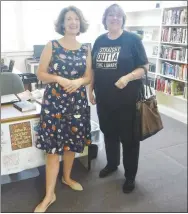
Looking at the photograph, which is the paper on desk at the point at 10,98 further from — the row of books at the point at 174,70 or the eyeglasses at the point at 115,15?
the row of books at the point at 174,70

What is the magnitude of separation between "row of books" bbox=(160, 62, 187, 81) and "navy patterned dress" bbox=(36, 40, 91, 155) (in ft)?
7.14

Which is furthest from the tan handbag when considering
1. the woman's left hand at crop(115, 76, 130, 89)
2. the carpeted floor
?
the carpeted floor

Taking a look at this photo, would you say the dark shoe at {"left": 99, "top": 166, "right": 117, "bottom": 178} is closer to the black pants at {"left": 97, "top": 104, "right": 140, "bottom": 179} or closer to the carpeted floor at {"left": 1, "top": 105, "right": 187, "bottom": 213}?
the carpeted floor at {"left": 1, "top": 105, "right": 187, "bottom": 213}

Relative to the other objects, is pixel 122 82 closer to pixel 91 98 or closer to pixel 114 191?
pixel 91 98

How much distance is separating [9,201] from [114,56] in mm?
1262

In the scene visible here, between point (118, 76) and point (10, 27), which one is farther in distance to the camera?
point (10, 27)

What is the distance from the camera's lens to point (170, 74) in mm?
3605

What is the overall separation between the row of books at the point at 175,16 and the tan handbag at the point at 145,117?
Answer: 80.2 inches

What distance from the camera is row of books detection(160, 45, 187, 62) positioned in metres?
3.33

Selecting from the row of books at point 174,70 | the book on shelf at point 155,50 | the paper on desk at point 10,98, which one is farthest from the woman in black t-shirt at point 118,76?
the book on shelf at point 155,50

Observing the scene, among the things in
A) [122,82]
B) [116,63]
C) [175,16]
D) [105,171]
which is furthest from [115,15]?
[175,16]

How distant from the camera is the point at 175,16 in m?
3.36

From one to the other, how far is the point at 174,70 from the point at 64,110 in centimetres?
245

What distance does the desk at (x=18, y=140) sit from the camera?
163 centimetres
